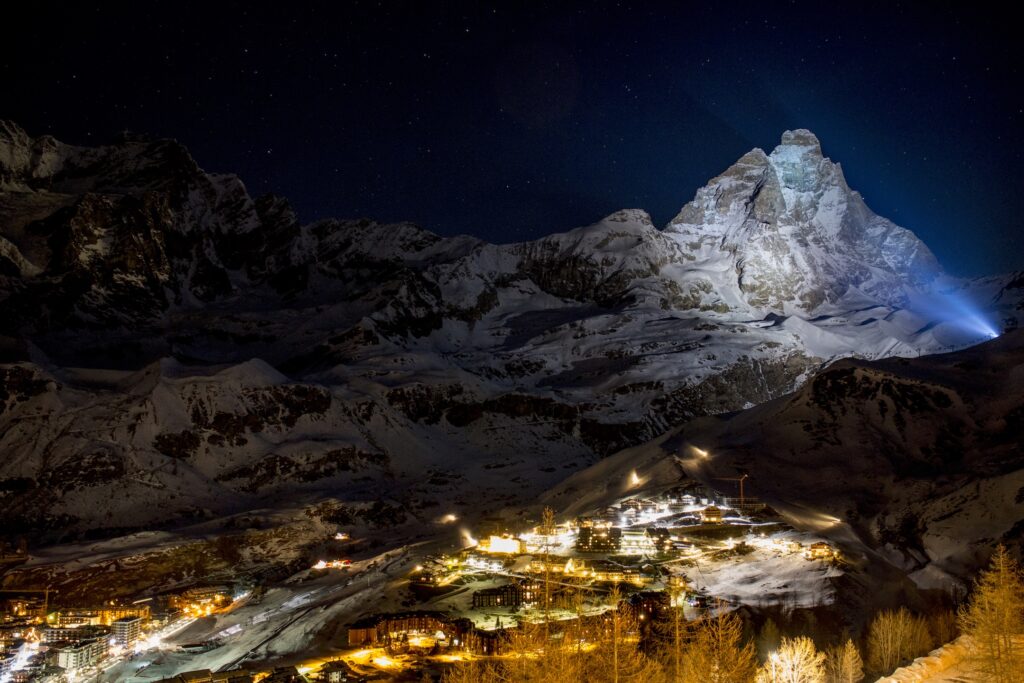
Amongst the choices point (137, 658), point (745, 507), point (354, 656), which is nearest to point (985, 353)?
point (745, 507)

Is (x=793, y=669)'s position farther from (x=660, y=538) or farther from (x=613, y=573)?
(x=660, y=538)

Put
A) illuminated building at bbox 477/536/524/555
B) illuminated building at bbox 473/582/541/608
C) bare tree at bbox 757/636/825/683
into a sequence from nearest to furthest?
bare tree at bbox 757/636/825/683, illuminated building at bbox 473/582/541/608, illuminated building at bbox 477/536/524/555

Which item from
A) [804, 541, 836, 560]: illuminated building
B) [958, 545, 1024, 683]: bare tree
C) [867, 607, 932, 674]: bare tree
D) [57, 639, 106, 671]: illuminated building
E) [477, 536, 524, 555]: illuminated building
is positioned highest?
[958, 545, 1024, 683]: bare tree

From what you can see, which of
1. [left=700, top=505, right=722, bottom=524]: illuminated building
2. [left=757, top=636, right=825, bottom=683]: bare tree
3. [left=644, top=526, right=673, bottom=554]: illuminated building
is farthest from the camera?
[left=700, top=505, right=722, bottom=524]: illuminated building

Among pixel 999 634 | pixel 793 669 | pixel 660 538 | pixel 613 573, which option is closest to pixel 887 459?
pixel 660 538

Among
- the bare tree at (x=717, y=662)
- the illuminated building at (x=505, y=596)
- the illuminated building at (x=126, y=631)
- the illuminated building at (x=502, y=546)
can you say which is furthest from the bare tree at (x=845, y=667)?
the illuminated building at (x=126, y=631)

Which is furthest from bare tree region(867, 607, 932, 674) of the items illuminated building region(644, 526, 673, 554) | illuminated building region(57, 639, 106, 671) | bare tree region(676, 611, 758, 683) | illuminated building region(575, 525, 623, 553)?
illuminated building region(57, 639, 106, 671)

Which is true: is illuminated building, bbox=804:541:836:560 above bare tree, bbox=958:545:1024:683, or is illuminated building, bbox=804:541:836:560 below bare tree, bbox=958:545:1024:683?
below

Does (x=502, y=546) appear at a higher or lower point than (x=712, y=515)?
lower

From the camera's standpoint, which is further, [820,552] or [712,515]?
[712,515]

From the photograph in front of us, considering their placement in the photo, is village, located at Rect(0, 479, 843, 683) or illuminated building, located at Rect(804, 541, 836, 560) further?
illuminated building, located at Rect(804, 541, 836, 560)

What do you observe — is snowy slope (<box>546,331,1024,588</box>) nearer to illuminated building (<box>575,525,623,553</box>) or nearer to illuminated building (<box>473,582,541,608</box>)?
illuminated building (<box>575,525,623,553</box>)
